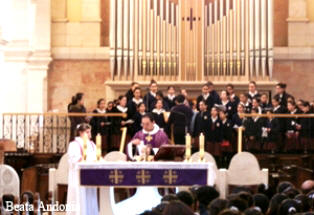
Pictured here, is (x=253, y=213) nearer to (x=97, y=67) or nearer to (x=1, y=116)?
(x=1, y=116)

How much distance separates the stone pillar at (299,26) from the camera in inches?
963

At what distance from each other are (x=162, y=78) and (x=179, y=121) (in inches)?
177

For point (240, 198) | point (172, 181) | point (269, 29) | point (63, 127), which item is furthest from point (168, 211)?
point (269, 29)

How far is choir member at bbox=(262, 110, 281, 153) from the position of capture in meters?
19.8

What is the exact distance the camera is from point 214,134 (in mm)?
19578

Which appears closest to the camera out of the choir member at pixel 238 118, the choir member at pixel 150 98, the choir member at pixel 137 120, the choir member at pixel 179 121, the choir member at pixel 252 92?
the choir member at pixel 179 121

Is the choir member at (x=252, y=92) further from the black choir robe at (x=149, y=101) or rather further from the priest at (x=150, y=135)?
the priest at (x=150, y=135)

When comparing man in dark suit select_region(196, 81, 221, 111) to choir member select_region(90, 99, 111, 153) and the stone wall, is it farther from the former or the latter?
the stone wall

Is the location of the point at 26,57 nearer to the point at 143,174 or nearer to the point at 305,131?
the point at 305,131

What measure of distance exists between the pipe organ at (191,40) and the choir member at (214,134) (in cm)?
407

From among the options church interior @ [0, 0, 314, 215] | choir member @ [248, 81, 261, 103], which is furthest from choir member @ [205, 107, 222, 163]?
choir member @ [248, 81, 261, 103]

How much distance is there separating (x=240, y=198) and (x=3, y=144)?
8.81 metres

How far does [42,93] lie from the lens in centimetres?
2389

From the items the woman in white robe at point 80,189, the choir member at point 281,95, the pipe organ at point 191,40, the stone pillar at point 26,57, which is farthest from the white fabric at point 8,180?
the pipe organ at point 191,40
